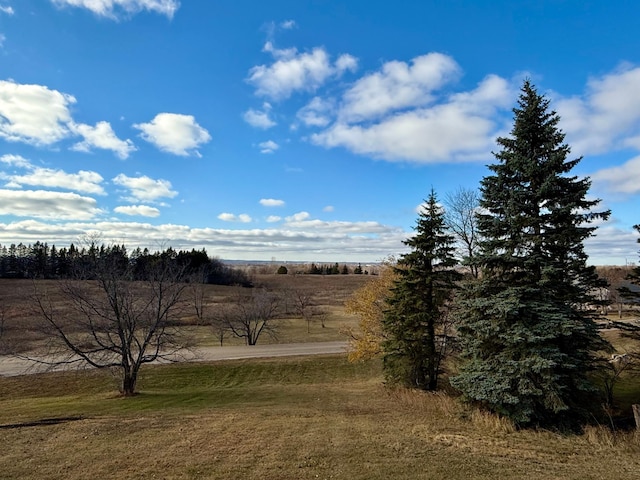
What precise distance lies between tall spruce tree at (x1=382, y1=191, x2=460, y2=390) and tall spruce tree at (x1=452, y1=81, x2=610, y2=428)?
4.55 meters

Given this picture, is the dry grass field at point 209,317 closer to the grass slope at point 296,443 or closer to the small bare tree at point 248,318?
the small bare tree at point 248,318

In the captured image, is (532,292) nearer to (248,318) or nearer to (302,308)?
(248,318)

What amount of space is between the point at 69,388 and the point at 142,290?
7.40 meters

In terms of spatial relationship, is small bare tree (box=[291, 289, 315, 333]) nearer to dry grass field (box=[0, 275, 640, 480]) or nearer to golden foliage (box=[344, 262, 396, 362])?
golden foliage (box=[344, 262, 396, 362])

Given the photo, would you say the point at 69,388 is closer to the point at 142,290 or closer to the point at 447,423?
the point at 142,290

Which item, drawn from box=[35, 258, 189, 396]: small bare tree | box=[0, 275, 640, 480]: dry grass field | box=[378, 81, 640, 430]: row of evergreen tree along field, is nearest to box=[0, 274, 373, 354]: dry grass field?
box=[35, 258, 189, 396]: small bare tree

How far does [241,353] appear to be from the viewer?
32.6 meters

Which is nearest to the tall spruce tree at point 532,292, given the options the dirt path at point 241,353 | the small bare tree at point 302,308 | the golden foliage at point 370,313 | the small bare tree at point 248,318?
the golden foliage at point 370,313

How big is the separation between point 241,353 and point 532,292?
25317mm

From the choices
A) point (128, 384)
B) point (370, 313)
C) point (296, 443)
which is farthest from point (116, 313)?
point (370, 313)

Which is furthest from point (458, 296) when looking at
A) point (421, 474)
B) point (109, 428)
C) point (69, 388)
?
point (69, 388)

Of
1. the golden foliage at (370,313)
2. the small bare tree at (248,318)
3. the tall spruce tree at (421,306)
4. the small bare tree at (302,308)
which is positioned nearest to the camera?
the tall spruce tree at (421,306)

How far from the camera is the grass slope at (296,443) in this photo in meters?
8.15

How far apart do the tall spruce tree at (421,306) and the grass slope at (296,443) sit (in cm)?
174
